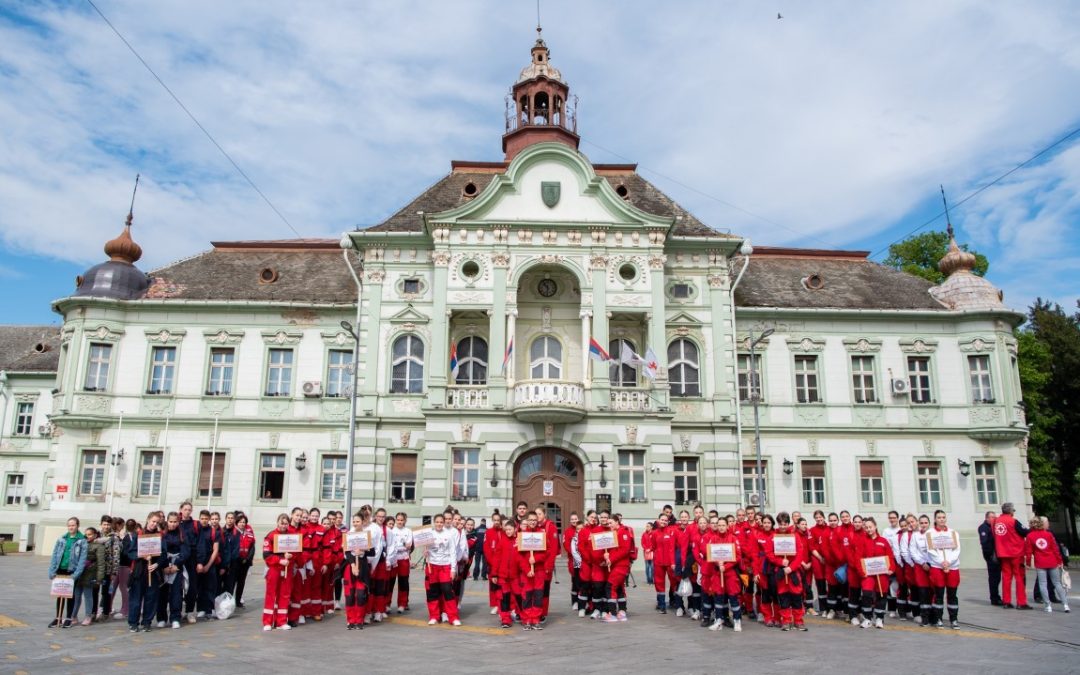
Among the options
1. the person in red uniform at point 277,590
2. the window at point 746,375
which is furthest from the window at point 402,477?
the person in red uniform at point 277,590

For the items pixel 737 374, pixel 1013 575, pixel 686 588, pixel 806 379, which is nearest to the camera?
pixel 686 588

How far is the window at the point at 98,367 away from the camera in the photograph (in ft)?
94.8

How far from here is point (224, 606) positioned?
14500mm

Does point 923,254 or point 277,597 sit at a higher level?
point 923,254

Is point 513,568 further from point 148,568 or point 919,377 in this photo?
point 919,377

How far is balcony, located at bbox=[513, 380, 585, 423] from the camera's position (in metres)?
25.4

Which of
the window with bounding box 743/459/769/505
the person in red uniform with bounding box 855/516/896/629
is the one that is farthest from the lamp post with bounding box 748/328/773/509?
the person in red uniform with bounding box 855/516/896/629

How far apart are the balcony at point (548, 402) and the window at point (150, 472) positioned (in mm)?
13334

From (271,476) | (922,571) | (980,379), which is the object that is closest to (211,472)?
(271,476)

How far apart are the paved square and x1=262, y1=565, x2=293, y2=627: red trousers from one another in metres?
0.35

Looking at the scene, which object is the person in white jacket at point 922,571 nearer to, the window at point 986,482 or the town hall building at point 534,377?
the town hall building at point 534,377

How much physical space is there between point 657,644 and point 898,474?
68.0ft

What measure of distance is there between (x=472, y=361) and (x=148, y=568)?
16.6m

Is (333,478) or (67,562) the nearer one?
(67,562)
